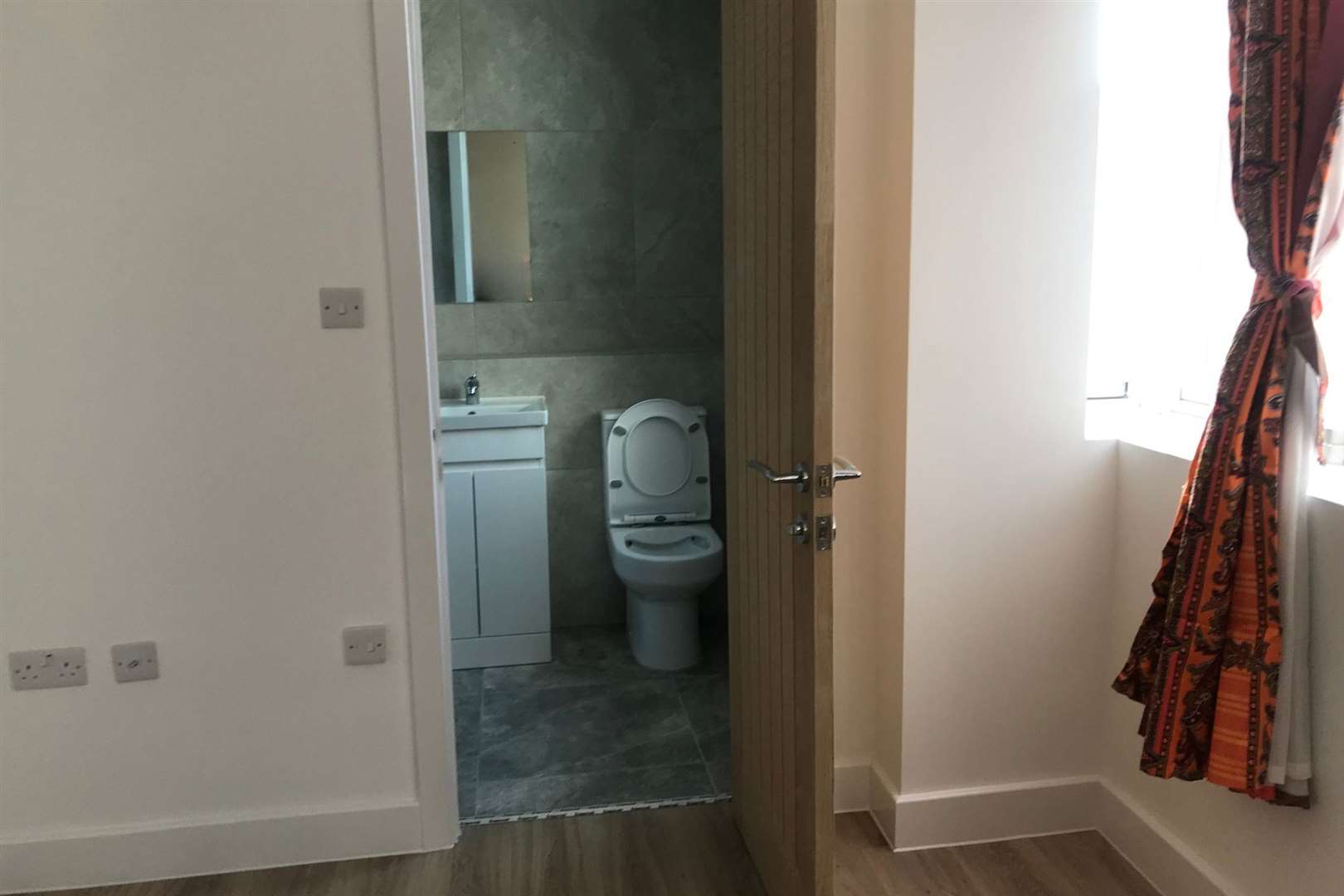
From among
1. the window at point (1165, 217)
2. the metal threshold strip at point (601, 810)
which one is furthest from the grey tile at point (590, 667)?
the window at point (1165, 217)

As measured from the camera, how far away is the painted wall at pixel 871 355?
225 centimetres

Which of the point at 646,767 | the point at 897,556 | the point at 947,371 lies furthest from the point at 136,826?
the point at 947,371

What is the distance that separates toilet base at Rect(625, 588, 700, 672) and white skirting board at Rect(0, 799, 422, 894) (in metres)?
1.26

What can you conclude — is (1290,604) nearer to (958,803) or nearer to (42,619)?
(958,803)

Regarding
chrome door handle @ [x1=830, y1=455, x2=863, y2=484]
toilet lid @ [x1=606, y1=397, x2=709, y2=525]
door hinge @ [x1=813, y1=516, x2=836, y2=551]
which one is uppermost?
chrome door handle @ [x1=830, y1=455, x2=863, y2=484]

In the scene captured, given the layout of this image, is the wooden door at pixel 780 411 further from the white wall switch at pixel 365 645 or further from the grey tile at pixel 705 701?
the white wall switch at pixel 365 645

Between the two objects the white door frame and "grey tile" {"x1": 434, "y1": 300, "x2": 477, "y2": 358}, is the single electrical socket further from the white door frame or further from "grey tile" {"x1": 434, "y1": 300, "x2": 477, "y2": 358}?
"grey tile" {"x1": 434, "y1": 300, "x2": 477, "y2": 358}

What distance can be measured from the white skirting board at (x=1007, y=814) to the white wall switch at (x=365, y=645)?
4.09 feet

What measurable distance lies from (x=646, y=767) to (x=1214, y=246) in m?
1.95

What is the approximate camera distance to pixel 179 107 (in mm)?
2158

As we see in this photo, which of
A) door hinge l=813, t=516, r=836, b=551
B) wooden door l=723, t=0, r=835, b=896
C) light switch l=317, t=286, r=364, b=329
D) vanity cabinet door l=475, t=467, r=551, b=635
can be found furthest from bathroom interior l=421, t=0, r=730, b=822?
door hinge l=813, t=516, r=836, b=551

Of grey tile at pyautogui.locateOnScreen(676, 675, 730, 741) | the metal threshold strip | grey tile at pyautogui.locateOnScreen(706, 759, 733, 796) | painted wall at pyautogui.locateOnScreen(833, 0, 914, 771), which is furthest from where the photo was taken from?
grey tile at pyautogui.locateOnScreen(676, 675, 730, 741)

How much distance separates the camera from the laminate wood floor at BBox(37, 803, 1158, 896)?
88.1 inches

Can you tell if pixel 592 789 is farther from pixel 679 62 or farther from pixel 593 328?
pixel 679 62
